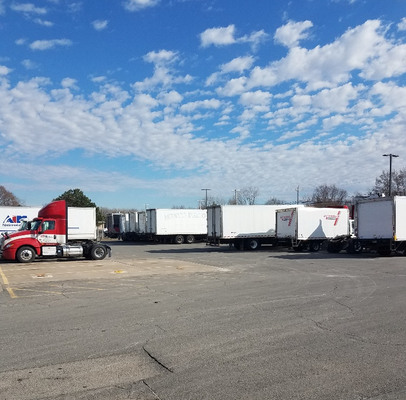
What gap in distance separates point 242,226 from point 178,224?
12352mm

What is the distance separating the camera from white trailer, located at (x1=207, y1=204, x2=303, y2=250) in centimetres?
3050

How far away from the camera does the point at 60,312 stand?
8609 mm

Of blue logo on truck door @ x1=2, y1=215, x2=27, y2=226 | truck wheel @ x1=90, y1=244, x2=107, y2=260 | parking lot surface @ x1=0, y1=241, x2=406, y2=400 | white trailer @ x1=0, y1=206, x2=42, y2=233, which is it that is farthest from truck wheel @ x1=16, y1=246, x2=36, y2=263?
blue logo on truck door @ x1=2, y1=215, x2=27, y2=226

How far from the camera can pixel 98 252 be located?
23.5 m

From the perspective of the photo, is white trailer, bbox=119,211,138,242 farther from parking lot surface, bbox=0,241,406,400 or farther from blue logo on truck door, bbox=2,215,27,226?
parking lot surface, bbox=0,241,406,400

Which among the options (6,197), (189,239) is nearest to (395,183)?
(189,239)

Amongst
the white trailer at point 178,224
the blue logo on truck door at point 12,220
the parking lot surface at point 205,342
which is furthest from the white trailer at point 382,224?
the blue logo on truck door at point 12,220

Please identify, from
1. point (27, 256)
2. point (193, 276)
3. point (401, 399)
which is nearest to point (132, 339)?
point (401, 399)

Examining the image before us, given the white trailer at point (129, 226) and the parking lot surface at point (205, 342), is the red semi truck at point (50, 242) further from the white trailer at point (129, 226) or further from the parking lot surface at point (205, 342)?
the white trailer at point (129, 226)

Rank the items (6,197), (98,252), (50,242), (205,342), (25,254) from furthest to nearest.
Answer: (6,197) → (98,252) → (50,242) → (25,254) → (205,342)

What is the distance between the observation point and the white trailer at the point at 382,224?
23.1 m

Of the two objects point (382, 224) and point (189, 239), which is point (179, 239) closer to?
point (189, 239)

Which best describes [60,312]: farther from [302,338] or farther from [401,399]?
[401,399]

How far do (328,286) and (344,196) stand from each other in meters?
91.7
